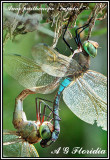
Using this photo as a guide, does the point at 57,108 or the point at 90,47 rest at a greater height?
the point at 90,47

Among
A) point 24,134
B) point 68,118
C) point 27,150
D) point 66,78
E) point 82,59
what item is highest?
point 82,59

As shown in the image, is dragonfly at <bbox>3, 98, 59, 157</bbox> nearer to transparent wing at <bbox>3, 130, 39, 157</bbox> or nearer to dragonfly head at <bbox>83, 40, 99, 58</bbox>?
transparent wing at <bbox>3, 130, 39, 157</bbox>

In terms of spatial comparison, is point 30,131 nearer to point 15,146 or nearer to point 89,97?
point 15,146

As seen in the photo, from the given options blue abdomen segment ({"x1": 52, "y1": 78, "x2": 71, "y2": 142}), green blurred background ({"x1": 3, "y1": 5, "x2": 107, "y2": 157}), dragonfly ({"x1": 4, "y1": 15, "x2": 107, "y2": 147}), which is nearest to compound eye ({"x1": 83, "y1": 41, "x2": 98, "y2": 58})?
dragonfly ({"x1": 4, "y1": 15, "x2": 107, "y2": 147})

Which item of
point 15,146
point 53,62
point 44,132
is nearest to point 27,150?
point 15,146

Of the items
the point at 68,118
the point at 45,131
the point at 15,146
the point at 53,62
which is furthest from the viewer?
the point at 68,118

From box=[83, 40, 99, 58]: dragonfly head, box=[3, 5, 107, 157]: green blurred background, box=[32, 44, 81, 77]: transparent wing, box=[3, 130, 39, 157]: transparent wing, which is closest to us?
box=[32, 44, 81, 77]: transparent wing

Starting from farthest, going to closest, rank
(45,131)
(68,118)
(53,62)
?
(68,118), (45,131), (53,62)
